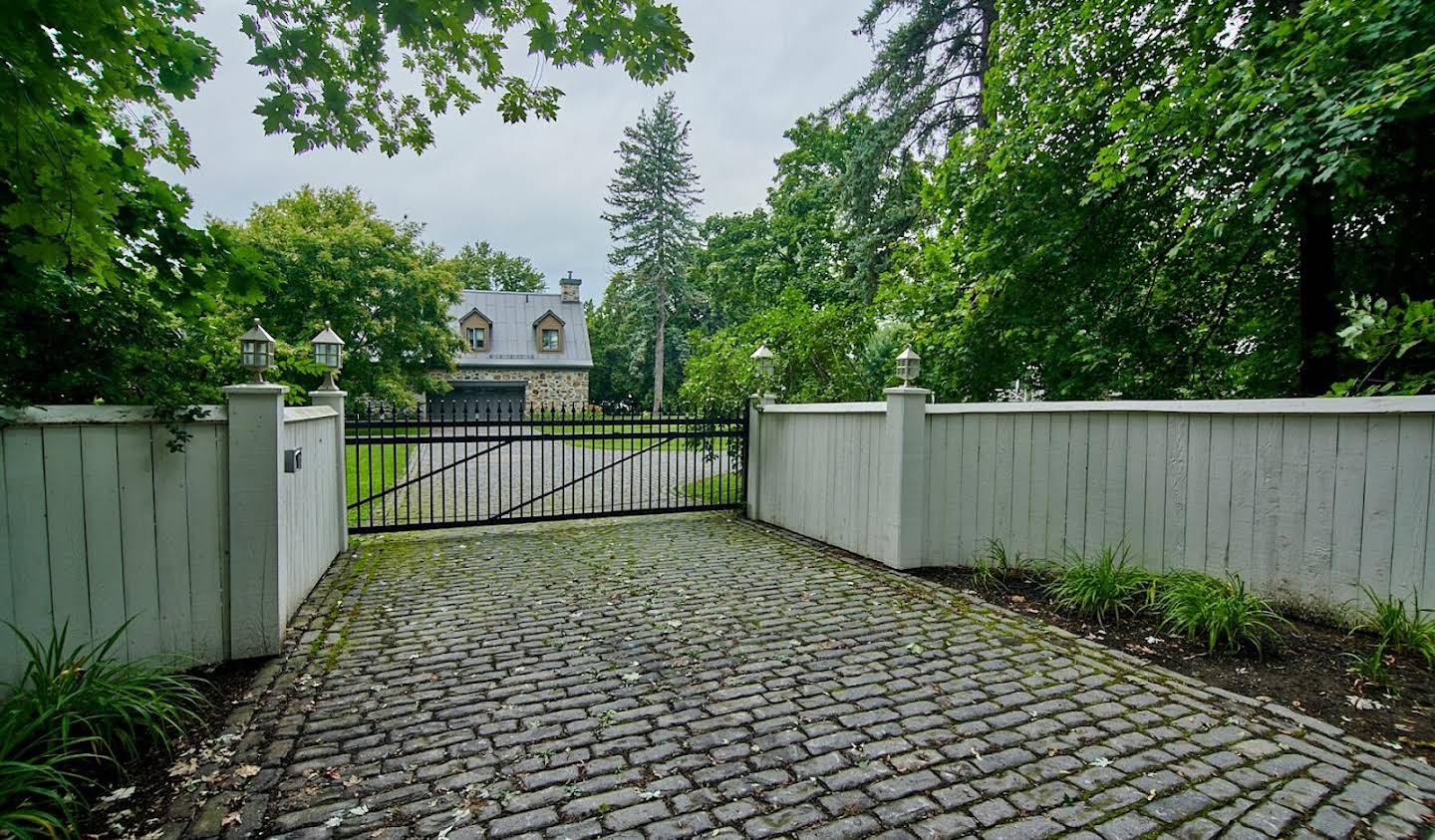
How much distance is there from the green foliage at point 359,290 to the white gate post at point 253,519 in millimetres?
12319

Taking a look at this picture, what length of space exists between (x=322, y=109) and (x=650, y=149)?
3002cm

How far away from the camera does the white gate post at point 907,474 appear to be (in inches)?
192

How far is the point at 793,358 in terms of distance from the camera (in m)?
8.44

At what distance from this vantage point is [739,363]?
8172 millimetres

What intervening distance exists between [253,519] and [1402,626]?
18.3 ft

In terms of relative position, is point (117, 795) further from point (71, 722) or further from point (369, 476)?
point (369, 476)

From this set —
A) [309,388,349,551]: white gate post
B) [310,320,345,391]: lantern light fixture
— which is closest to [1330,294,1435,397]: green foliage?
[310,320,345,391]: lantern light fixture

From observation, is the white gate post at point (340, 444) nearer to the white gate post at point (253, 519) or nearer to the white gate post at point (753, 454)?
the white gate post at point (253, 519)

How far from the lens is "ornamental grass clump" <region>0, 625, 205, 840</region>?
194cm

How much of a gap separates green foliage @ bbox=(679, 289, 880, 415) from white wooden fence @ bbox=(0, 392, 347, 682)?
5.41m

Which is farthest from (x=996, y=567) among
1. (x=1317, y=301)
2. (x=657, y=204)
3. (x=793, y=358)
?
(x=657, y=204)

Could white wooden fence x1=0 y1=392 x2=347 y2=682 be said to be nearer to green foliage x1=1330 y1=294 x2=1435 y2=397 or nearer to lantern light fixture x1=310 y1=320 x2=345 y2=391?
lantern light fixture x1=310 y1=320 x2=345 y2=391

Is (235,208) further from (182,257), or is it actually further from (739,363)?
(182,257)

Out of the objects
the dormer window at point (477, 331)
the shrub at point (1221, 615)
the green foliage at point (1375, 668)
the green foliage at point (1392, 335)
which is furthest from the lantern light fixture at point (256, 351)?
the dormer window at point (477, 331)
